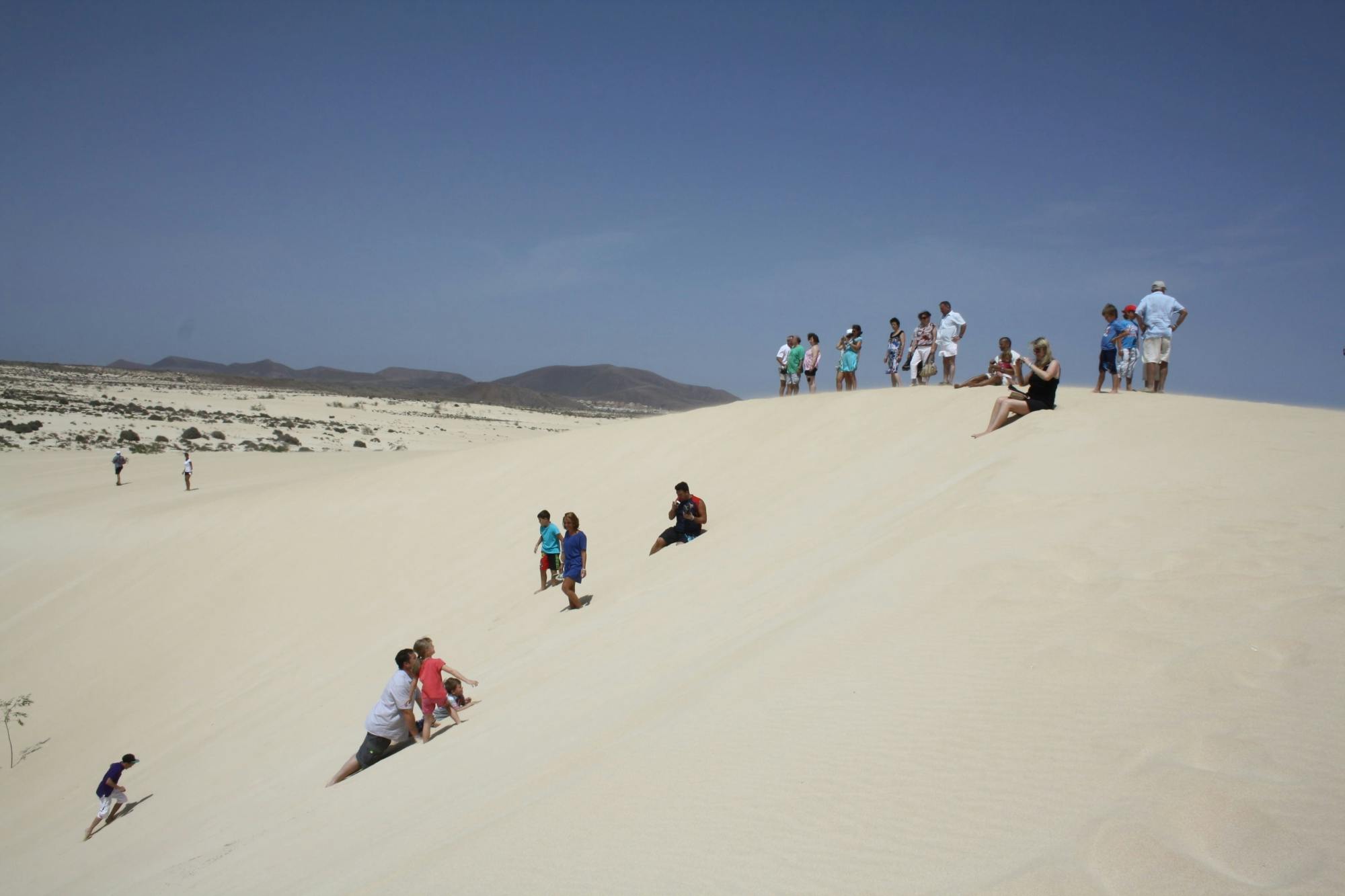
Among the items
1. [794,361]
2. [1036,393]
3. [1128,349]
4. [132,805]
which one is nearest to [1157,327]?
[1128,349]

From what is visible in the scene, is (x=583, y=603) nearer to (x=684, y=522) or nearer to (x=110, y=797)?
(x=684, y=522)

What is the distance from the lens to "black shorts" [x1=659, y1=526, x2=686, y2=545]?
11.0 meters

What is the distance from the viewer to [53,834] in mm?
8391

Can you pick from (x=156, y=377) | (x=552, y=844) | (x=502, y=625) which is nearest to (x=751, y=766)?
(x=552, y=844)

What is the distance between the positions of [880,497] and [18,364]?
83659mm

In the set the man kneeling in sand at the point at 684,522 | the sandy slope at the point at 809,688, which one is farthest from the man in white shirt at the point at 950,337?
the man kneeling in sand at the point at 684,522

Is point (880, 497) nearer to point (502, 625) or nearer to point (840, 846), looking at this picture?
point (502, 625)

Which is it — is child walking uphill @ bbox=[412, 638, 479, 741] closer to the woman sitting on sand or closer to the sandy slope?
the sandy slope

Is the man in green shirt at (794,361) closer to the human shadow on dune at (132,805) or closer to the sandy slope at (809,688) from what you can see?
the sandy slope at (809,688)

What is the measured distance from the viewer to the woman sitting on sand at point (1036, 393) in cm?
1003

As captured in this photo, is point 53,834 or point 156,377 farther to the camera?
point 156,377

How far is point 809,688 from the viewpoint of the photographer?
14.1 ft

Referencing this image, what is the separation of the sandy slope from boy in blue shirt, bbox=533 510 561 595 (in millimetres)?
530

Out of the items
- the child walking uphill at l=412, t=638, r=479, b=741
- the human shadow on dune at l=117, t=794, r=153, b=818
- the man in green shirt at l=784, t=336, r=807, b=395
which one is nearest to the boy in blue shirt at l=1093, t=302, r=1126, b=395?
the man in green shirt at l=784, t=336, r=807, b=395
